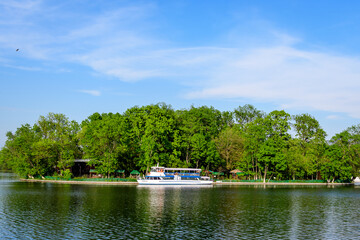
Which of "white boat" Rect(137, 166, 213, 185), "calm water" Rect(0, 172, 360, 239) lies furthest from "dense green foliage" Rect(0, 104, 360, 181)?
"calm water" Rect(0, 172, 360, 239)

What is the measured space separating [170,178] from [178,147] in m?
13.2

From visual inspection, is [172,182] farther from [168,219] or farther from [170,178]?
[168,219]

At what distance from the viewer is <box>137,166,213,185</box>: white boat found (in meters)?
94.0

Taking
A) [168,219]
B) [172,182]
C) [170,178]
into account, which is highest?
[170,178]

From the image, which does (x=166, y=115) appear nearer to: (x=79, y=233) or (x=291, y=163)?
(x=291, y=163)

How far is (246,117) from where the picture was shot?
520 feet

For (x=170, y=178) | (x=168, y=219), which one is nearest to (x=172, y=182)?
(x=170, y=178)

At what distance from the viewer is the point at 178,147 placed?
107625mm

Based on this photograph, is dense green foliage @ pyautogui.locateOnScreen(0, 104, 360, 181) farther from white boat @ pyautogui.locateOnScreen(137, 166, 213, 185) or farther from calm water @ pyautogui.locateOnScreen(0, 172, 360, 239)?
calm water @ pyautogui.locateOnScreen(0, 172, 360, 239)

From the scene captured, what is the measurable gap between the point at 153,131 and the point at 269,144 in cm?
3908

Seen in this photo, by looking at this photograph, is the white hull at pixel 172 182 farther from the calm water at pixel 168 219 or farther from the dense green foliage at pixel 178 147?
the calm water at pixel 168 219

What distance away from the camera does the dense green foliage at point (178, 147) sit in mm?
99312

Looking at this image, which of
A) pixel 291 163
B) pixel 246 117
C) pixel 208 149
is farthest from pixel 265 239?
pixel 246 117

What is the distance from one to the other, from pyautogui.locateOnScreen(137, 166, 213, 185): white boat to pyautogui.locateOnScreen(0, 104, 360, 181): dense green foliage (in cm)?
440
